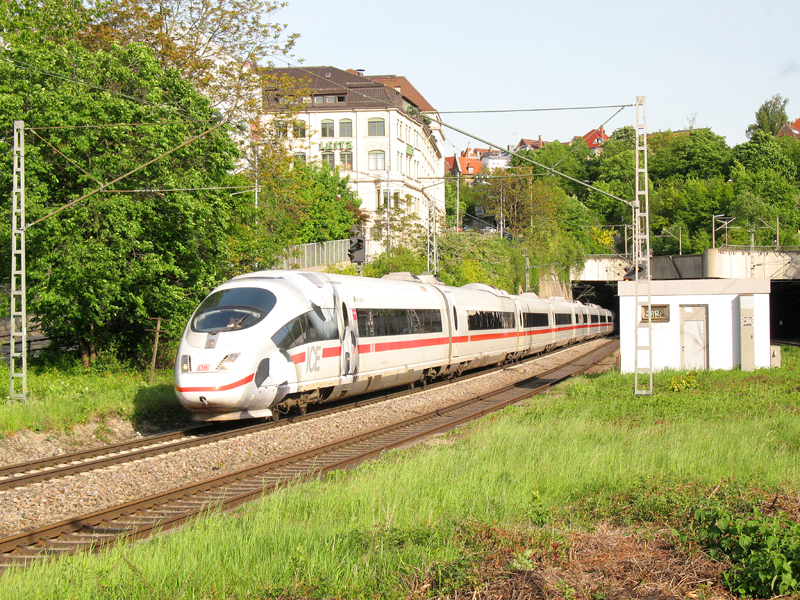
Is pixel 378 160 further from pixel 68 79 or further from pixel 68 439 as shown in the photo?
pixel 68 439

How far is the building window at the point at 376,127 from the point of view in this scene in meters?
68.7

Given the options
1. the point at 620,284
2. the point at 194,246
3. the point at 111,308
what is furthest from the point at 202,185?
the point at 620,284

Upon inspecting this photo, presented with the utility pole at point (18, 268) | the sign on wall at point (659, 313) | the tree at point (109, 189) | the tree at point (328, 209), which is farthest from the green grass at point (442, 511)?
the tree at point (328, 209)

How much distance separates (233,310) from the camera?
1491 cm

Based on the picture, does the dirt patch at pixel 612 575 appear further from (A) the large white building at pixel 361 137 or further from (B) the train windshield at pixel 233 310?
(A) the large white building at pixel 361 137

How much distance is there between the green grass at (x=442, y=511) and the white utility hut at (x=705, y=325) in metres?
9.59

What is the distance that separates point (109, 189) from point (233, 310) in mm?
7368

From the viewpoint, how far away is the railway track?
7.71 m

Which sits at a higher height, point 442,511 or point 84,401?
point 84,401

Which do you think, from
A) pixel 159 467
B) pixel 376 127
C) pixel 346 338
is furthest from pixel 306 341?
pixel 376 127

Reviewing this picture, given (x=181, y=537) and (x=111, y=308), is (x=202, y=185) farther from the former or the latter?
(x=181, y=537)

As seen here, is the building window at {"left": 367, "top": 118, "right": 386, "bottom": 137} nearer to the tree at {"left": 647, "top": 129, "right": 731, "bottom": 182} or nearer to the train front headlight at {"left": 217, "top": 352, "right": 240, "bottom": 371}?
the tree at {"left": 647, "top": 129, "right": 731, "bottom": 182}

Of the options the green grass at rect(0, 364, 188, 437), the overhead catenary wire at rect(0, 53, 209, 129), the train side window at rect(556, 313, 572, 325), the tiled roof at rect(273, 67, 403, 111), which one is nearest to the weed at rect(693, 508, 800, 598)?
the green grass at rect(0, 364, 188, 437)

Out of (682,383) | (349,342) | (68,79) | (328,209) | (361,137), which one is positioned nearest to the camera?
(349,342)
